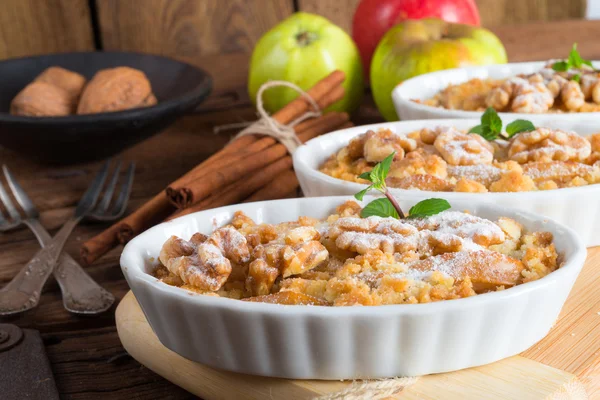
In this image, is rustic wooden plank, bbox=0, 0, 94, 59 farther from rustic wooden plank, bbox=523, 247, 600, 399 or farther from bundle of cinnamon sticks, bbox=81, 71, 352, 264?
rustic wooden plank, bbox=523, 247, 600, 399

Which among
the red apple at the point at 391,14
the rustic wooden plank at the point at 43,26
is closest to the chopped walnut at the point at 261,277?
the red apple at the point at 391,14

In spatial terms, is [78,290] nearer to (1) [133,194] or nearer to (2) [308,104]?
(1) [133,194]

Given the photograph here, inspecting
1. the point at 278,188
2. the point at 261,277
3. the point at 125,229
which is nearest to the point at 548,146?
the point at 278,188

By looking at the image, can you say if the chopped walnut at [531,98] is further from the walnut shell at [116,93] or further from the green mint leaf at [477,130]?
the walnut shell at [116,93]

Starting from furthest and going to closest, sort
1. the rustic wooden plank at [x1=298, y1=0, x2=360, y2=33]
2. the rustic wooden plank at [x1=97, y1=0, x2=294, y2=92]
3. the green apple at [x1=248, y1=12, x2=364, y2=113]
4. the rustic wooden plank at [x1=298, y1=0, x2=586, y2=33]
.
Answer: the rustic wooden plank at [x1=298, y1=0, x2=586, y2=33] < the rustic wooden plank at [x1=298, y1=0, x2=360, y2=33] < the rustic wooden plank at [x1=97, y1=0, x2=294, y2=92] < the green apple at [x1=248, y1=12, x2=364, y2=113]

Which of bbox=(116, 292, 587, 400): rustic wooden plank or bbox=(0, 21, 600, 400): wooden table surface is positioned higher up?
bbox=(116, 292, 587, 400): rustic wooden plank

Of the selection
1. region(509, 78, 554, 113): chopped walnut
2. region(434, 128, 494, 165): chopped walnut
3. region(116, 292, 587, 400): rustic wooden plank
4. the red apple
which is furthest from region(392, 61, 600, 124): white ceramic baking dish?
region(116, 292, 587, 400): rustic wooden plank

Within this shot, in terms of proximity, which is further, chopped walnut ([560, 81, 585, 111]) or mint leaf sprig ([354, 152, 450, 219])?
chopped walnut ([560, 81, 585, 111])
